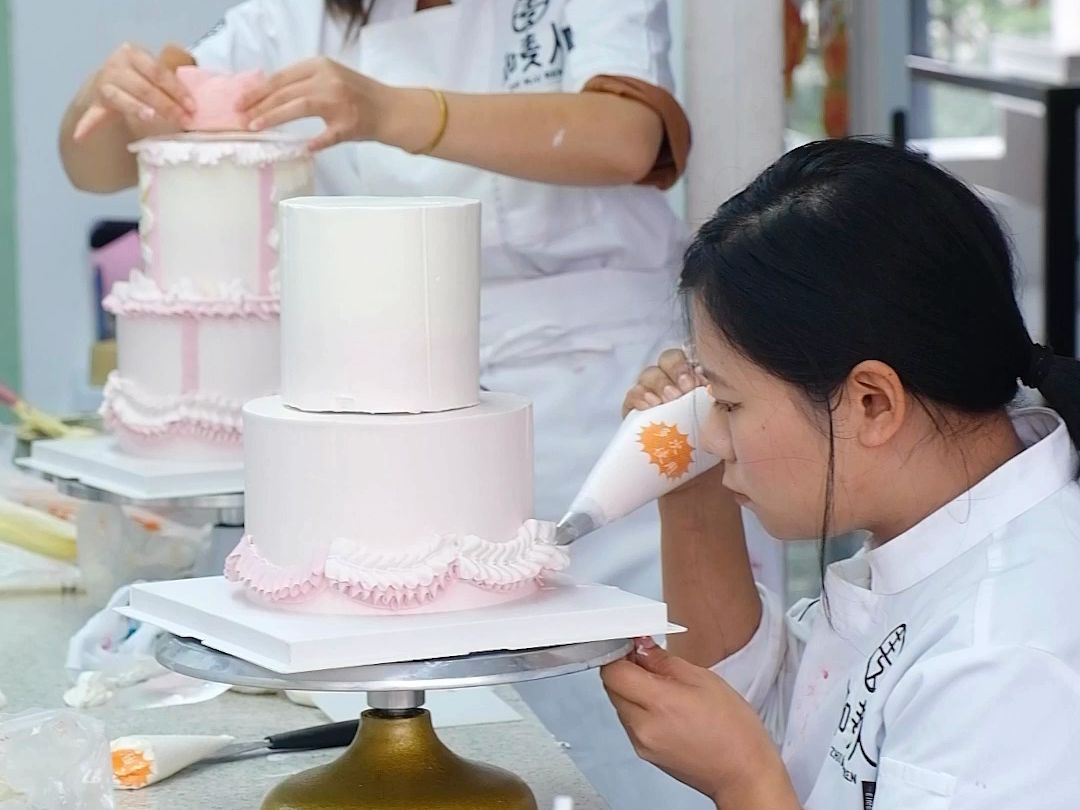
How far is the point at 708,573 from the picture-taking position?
1413mm

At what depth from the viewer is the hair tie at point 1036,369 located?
3.70 feet

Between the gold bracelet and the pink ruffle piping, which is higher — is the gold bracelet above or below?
above

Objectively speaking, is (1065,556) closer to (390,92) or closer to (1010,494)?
(1010,494)

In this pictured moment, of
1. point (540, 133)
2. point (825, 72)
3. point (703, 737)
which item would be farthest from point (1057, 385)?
point (825, 72)

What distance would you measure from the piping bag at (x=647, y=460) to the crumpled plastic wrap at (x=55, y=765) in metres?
0.37

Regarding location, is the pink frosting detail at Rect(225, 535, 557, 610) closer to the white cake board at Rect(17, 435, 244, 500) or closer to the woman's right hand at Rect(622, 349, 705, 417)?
the woman's right hand at Rect(622, 349, 705, 417)

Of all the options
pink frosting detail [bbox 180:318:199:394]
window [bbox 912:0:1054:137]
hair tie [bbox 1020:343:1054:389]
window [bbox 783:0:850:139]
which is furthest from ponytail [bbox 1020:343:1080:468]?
window [bbox 912:0:1054:137]

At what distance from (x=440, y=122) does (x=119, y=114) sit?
36 cm

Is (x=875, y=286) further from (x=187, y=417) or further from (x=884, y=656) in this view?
(x=187, y=417)

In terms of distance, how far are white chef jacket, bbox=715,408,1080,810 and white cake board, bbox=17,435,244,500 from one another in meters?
0.58

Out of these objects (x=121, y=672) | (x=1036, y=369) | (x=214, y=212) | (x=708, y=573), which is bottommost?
(x=121, y=672)

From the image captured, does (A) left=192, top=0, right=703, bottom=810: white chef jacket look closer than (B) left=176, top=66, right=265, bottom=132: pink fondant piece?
No

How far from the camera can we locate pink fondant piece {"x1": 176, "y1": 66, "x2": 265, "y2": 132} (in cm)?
162

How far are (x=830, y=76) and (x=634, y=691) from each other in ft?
9.64
